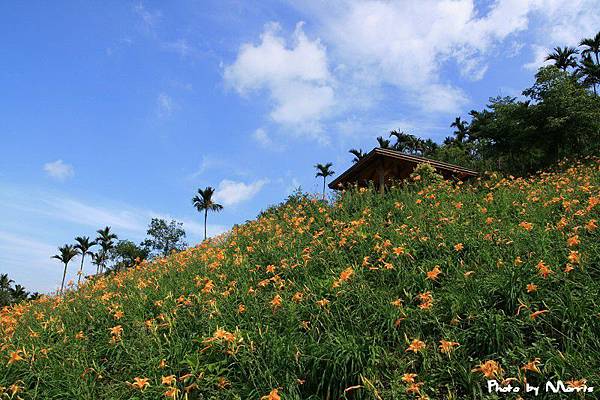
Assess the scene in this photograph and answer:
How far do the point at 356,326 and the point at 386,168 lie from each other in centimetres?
1295

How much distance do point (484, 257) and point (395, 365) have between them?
1869 millimetres

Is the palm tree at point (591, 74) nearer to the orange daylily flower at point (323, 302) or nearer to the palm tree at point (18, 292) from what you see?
the orange daylily flower at point (323, 302)

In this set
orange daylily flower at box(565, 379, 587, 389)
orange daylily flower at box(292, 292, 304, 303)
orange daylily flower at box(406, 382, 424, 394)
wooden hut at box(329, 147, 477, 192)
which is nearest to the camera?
orange daylily flower at box(565, 379, 587, 389)

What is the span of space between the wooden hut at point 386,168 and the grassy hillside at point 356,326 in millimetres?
8857

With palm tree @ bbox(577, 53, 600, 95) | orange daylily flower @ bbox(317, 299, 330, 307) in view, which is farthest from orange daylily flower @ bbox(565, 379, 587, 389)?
palm tree @ bbox(577, 53, 600, 95)

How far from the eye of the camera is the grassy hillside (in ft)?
9.73

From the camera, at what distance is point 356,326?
140 inches

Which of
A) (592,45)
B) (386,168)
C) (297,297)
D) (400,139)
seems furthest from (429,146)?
(297,297)

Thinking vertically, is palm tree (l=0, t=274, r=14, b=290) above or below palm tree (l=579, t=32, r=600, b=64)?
below

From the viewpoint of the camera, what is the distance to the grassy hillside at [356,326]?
2.96 metres

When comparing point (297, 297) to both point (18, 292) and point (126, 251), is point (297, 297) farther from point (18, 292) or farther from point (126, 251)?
point (18, 292)

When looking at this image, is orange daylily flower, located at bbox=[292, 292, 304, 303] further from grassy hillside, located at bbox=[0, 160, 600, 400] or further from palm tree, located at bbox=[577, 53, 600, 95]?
palm tree, located at bbox=[577, 53, 600, 95]

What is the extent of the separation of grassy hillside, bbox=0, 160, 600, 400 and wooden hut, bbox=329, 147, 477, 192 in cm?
886

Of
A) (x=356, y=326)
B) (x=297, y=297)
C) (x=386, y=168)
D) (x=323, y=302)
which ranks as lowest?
(x=356, y=326)
